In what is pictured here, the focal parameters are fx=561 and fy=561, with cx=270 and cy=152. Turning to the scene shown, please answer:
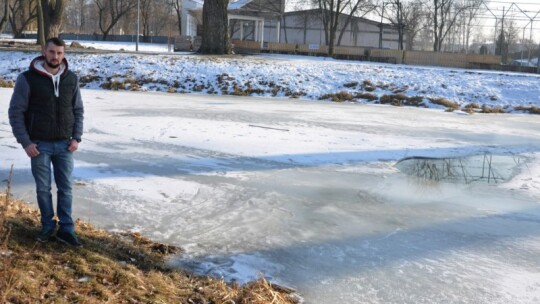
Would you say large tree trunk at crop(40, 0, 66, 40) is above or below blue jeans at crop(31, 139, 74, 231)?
above

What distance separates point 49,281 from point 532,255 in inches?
171

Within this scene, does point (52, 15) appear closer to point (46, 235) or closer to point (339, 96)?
point (339, 96)

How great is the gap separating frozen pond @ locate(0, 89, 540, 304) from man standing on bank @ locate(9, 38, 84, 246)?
1.02 meters

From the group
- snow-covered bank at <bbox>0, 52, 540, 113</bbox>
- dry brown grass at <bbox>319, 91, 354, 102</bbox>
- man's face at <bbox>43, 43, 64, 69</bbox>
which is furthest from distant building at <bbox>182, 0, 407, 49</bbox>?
man's face at <bbox>43, 43, 64, 69</bbox>

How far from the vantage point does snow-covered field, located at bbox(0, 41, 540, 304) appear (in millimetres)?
4809

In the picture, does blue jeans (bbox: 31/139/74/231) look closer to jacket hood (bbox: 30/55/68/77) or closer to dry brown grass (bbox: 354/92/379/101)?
jacket hood (bbox: 30/55/68/77)

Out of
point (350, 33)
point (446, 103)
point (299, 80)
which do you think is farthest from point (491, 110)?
point (350, 33)

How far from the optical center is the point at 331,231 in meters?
5.85

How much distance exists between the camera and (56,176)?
477 centimetres

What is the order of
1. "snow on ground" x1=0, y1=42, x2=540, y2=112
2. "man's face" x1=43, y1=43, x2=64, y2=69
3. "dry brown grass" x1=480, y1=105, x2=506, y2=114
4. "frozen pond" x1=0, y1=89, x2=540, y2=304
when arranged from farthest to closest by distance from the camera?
"snow on ground" x1=0, y1=42, x2=540, y2=112, "dry brown grass" x1=480, y1=105, x2=506, y2=114, "frozen pond" x1=0, y1=89, x2=540, y2=304, "man's face" x1=43, y1=43, x2=64, y2=69

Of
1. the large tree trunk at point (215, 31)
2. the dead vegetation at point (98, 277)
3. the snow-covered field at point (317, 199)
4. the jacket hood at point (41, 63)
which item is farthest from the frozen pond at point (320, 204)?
the large tree trunk at point (215, 31)

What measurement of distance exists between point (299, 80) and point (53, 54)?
773 inches

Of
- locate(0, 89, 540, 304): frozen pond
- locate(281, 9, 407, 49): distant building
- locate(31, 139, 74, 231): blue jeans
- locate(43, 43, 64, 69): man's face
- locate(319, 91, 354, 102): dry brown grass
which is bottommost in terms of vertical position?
locate(0, 89, 540, 304): frozen pond

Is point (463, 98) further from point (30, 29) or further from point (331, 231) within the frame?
point (30, 29)
